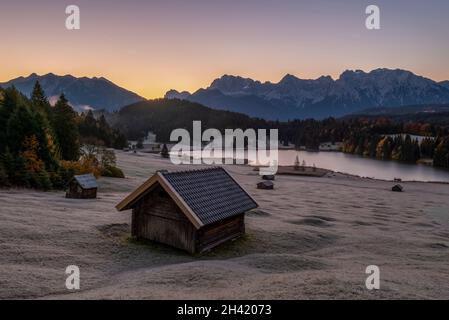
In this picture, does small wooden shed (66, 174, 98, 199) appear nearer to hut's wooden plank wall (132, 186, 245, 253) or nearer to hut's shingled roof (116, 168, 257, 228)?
hut's shingled roof (116, 168, 257, 228)

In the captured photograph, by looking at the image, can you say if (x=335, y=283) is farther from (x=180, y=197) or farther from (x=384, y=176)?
(x=384, y=176)

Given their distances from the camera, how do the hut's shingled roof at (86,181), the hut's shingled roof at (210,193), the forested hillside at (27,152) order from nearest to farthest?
1. the hut's shingled roof at (210,193)
2. the hut's shingled roof at (86,181)
3. the forested hillside at (27,152)

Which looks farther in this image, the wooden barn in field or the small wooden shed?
the small wooden shed

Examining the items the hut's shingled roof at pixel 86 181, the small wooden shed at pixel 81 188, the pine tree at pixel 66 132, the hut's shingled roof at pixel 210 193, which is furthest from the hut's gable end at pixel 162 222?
the pine tree at pixel 66 132

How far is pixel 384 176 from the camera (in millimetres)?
122250

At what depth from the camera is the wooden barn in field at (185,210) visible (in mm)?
23500

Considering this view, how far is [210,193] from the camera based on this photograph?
2597cm

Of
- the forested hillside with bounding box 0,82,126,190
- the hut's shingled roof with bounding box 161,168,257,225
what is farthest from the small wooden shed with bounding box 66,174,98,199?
the hut's shingled roof with bounding box 161,168,257,225

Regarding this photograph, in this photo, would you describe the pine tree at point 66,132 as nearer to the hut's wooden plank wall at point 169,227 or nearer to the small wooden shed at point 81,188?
the small wooden shed at point 81,188

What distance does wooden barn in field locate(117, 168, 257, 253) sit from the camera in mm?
23500

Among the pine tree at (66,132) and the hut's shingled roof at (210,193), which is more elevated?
the pine tree at (66,132)

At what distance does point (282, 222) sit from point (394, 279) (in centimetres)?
1855
